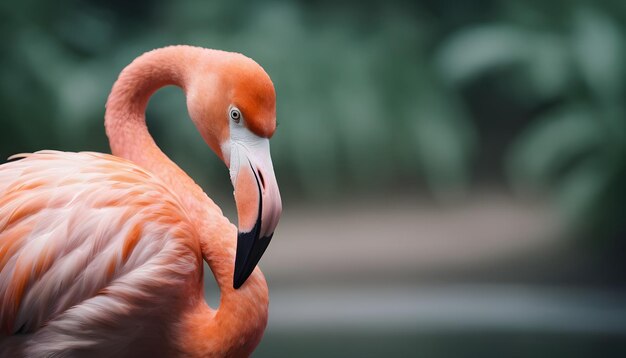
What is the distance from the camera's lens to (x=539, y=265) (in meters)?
3.73

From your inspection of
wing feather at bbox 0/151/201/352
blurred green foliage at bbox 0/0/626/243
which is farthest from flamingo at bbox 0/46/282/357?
blurred green foliage at bbox 0/0/626/243

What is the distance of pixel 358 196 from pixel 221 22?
1013 mm

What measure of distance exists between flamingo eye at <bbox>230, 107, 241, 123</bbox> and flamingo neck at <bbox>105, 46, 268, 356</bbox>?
14 centimetres

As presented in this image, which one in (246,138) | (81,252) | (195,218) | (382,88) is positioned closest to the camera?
(81,252)

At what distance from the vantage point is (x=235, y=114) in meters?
1.84

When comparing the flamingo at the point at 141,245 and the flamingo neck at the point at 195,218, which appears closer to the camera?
the flamingo at the point at 141,245

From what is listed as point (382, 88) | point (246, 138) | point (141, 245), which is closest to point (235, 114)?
point (246, 138)

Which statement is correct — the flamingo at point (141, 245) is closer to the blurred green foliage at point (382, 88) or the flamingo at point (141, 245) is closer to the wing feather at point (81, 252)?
the wing feather at point (81, 252)

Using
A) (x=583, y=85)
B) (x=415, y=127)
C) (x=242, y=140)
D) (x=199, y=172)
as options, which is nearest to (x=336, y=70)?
(x=415, y=127)

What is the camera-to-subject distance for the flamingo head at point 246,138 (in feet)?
5.81

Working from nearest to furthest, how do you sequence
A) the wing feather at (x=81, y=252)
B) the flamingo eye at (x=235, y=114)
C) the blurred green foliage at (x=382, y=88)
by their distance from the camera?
1. the wing feather at (x=81, y=252)
2. the flamingo eye at (x=235, y=114)
3. the blurred green foliage at (x=382, y=88)

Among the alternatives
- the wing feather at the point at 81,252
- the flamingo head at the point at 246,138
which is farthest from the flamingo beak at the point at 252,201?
the wing feather at the point at 81,252

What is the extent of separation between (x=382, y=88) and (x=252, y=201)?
2.26 meters

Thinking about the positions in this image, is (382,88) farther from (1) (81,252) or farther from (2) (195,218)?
(1) (81,252)
